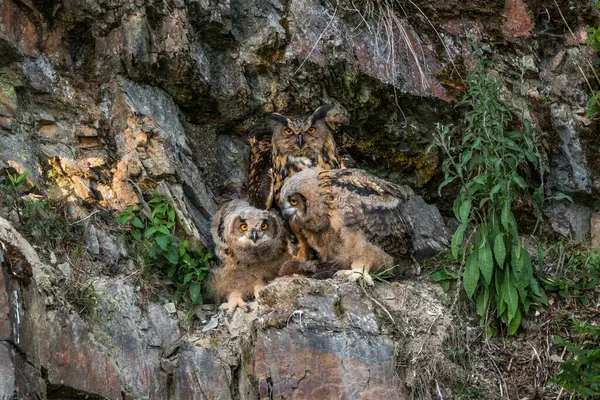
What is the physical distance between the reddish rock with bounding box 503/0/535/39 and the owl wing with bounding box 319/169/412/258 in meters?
1.78

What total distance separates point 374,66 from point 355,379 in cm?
259

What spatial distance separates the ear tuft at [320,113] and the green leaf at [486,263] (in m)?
1.70

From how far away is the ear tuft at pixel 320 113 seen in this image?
6.50m

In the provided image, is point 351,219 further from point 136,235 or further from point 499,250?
point 136,235

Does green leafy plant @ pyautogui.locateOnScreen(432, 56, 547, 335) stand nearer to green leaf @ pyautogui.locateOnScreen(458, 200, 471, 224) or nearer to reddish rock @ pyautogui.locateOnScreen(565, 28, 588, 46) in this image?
green leaf @ pyautogui.locateOnScreen(458, 200, 471, 224)

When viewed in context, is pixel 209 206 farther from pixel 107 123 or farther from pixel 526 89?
pixel 526 89

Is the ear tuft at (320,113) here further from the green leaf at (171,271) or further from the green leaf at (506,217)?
the green leaf at (506,217)

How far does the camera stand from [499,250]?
5363 mm

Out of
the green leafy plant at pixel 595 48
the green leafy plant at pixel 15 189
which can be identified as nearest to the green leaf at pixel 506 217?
the green leafy plant at pixel 595 48

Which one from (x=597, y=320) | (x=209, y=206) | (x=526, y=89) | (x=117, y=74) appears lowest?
(x=597, y=320)

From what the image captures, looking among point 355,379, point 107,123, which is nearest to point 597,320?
point 355,379

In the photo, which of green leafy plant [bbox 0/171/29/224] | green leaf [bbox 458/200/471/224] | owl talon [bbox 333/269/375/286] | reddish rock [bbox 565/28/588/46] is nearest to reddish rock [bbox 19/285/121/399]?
green leafy plant [bbox 0/171/29/224]

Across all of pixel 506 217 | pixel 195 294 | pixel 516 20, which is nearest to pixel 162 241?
pixel 195 294

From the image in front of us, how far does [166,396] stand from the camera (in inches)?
197
